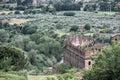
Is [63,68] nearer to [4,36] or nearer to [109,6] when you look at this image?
[4,36]

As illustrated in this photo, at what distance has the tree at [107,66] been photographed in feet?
73.3

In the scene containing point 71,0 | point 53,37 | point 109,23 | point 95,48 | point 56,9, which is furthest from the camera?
point 71,0

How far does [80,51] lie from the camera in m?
45.1

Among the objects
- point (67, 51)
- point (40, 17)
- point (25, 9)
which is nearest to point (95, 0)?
point (25, 9)

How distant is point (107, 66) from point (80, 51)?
22.5 m

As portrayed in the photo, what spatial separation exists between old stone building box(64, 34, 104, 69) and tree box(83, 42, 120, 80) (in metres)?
18.9

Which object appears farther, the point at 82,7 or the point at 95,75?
the point at 82,7

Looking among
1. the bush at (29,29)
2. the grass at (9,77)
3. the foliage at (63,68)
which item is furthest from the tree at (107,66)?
the bush at (29,29)

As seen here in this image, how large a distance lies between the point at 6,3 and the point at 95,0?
23489 mm

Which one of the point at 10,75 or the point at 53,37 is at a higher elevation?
the point at 10,75

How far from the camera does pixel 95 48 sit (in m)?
42.8

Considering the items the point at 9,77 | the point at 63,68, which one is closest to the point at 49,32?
the point at 63,68

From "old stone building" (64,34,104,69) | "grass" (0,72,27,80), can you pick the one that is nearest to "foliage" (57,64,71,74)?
"old stone building" (64,34,104,69)

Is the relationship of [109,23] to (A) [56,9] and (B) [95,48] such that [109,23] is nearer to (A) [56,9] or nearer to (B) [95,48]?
(A) [56,9]
